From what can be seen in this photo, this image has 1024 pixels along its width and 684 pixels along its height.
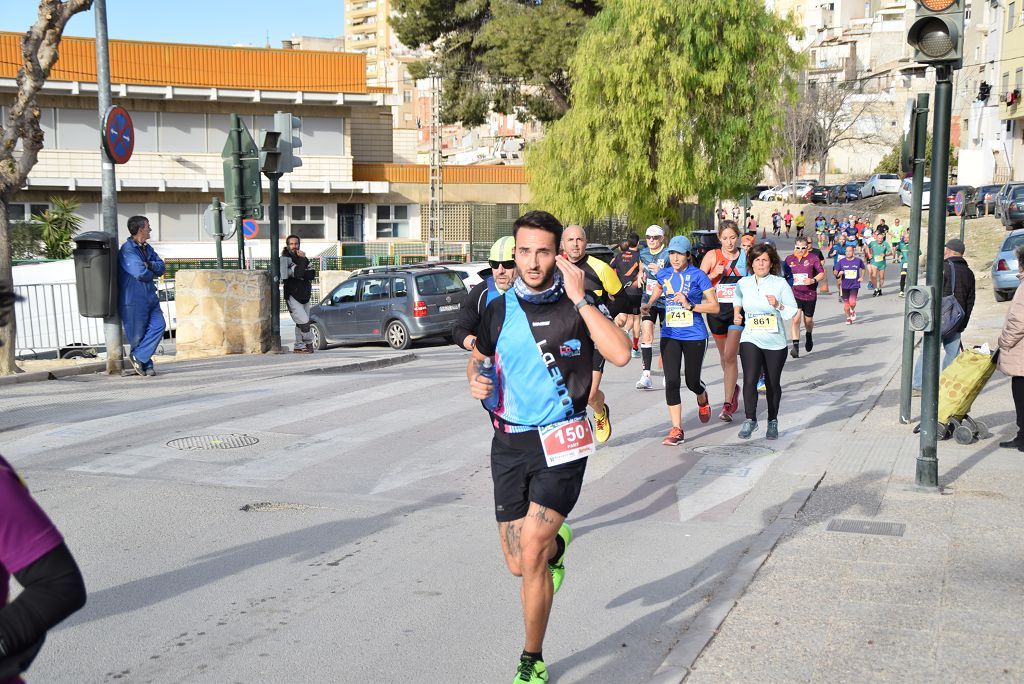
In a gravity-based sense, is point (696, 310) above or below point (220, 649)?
above

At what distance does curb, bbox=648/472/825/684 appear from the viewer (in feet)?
16.0

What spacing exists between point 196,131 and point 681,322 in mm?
37190

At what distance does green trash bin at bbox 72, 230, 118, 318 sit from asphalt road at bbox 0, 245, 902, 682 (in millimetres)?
1291

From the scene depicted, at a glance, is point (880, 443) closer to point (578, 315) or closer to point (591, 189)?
point (578, 315)

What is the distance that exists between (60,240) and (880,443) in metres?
32.9

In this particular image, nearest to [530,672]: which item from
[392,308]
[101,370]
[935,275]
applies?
[935,275]

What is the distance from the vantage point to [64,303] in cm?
2014

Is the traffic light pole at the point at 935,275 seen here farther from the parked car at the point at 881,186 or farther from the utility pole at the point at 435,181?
the parked car at the point at 881,186

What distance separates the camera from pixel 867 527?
23.5 feet

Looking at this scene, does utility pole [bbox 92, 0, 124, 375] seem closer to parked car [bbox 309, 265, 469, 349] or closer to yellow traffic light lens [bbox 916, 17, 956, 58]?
parked car [bbox 309, 265, 469, 349]

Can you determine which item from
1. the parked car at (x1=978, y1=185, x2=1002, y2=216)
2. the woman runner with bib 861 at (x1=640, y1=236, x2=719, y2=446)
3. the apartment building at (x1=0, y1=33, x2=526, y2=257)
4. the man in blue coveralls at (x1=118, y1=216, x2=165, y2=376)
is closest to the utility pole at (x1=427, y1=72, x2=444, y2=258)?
→ the apartment building at (x1=0, y1=33, x2=526, y2=257)

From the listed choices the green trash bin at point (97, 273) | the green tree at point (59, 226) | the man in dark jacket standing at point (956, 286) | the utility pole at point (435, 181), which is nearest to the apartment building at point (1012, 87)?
the utility pole at point (435, 181)

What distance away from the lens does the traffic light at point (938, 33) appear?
7.53 m

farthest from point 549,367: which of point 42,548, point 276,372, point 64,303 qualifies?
point 64,303
